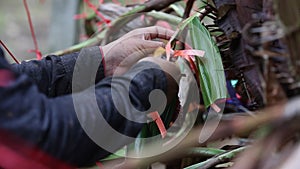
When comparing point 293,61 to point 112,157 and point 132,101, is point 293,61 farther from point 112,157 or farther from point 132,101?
point 112,157

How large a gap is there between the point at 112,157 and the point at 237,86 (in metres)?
0.23

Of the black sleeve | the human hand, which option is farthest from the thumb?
the black sleeve

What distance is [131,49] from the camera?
75cm

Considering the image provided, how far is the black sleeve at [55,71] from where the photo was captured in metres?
0.82

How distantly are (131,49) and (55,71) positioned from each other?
6.0 inches

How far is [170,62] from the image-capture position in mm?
683

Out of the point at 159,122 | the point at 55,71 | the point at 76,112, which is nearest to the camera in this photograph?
the point at 76,112

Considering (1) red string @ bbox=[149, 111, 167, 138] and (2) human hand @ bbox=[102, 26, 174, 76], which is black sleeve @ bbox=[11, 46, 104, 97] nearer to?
(2) human hand @ bbox=[102, 26, 174, 76]

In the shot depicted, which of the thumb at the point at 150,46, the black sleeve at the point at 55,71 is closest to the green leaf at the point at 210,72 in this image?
the thumb at the point at 150,46

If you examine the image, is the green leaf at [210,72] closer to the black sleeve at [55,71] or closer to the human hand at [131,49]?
the human hand at [131,49]

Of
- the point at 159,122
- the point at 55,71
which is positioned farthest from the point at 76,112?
the point at 55,71

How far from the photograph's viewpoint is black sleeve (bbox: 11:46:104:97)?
0.82 meters

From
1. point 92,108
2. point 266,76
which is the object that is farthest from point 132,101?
point 266,76

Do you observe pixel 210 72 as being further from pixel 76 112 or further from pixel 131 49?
pixel 76 112
